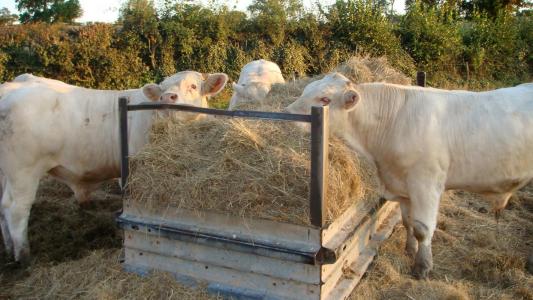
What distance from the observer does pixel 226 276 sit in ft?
11.7

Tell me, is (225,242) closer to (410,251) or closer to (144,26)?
(410,251)

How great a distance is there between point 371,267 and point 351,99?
1.50 metres

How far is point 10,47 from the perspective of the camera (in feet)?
38.6

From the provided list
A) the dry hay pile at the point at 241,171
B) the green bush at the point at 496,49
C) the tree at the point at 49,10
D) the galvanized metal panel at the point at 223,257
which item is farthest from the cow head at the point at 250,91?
the tree at the point at 49,10

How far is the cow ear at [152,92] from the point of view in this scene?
4.76 metres

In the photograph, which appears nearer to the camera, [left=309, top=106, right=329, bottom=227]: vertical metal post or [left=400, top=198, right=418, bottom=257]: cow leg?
[left=309, top=106, right=329, bottom=227]: vertical metal post

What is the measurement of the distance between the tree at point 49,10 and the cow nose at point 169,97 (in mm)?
26314

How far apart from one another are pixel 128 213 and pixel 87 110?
148 centimetres

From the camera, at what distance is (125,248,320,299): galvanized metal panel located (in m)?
3.34

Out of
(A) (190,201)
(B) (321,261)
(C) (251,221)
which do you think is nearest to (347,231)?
(B) (321,261)

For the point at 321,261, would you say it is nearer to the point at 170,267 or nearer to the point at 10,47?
the point at 170,267

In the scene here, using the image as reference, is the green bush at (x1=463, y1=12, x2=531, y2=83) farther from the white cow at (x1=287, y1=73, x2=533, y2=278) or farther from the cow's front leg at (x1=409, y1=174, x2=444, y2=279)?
the cow's front leg at (x1=409, y1=174, x2=444, y2=279)

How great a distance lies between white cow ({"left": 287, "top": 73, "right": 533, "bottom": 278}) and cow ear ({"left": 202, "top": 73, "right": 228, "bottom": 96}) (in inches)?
54.9

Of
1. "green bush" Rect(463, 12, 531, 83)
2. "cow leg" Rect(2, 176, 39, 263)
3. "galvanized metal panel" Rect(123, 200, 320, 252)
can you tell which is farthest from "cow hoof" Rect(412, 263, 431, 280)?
"green bush" Rect(463, 12, 531, 83)
